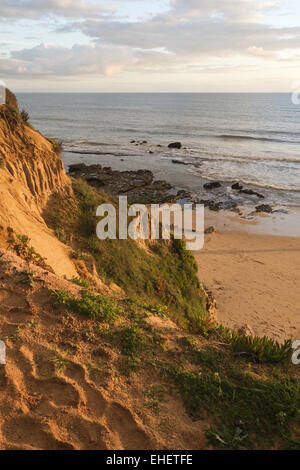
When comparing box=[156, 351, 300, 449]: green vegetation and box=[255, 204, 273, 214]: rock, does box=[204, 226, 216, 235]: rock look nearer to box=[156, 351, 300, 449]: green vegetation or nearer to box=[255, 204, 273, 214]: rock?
box=[255, 204, 273, 214]: rock

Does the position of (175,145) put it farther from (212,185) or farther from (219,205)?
(219,205)

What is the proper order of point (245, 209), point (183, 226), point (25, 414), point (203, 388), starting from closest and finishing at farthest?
point (25, 414) → point (203, 388) → point (183, 226) → point (245, 209)

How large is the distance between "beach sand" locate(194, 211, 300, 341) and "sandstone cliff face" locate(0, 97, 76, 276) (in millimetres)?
6762

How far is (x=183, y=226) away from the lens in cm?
2098

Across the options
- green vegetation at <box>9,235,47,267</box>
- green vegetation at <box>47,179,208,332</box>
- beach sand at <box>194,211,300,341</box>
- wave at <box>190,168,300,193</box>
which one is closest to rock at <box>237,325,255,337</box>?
green vegetation at <box>47,179,208,332</box>

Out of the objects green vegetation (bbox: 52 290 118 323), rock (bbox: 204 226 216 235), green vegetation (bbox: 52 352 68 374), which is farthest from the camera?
rock (bbox: 204 226 216 235)

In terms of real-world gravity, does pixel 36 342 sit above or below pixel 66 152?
below

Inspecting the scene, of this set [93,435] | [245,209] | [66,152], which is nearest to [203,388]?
[93,435]

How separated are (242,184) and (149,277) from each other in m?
22.4

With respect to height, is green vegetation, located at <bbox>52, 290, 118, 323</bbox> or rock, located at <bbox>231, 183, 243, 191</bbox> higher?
rock, located at <bbox>231, 183, 243, 191</bbox>

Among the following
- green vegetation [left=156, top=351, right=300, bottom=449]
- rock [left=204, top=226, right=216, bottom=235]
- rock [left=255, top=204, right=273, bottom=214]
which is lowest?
rock [left=204, top=226, right=216, bottom=235]

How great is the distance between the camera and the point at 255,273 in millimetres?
15148

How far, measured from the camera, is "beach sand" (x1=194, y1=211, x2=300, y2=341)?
1177cm
